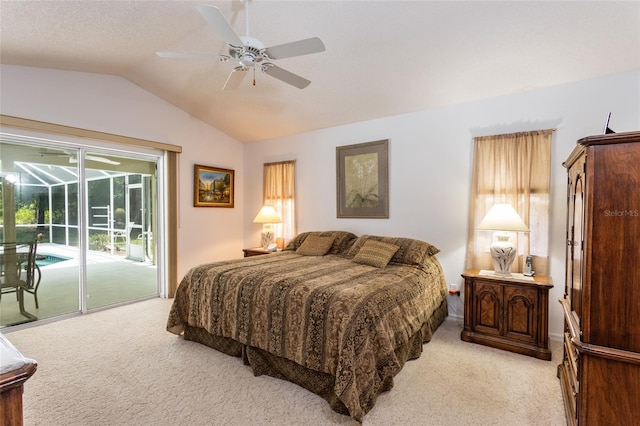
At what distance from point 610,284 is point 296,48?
2216 millimetres

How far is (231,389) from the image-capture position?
228cm

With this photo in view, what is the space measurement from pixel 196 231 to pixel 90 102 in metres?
2.20

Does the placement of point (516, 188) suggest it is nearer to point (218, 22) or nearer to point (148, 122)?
point (218, 22)

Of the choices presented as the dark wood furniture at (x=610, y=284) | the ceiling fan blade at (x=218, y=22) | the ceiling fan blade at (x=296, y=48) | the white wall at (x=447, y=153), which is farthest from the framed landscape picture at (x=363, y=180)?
the dark wood furniture at (x=610, y=284)

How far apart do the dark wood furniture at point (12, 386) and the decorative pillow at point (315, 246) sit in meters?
3.21

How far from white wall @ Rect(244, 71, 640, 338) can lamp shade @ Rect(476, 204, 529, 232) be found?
1.68 ft

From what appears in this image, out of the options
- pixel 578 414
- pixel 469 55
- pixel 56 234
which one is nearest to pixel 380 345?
pixel 578 414

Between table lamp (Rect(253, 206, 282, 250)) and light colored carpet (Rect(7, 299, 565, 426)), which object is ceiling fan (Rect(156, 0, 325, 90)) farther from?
table lamp (Rect(253, 206, 282, 250))

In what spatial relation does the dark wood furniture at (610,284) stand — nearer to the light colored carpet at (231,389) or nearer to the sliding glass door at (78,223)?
the light colored carpet at (231,389)

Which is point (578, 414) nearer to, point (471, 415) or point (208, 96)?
point (471, 415)

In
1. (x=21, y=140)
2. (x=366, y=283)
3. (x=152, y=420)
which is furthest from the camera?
(x=21, y=140)

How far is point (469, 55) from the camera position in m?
2.80

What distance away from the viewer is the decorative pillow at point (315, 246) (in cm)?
398

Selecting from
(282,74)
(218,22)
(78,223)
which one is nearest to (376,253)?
(282,74)
